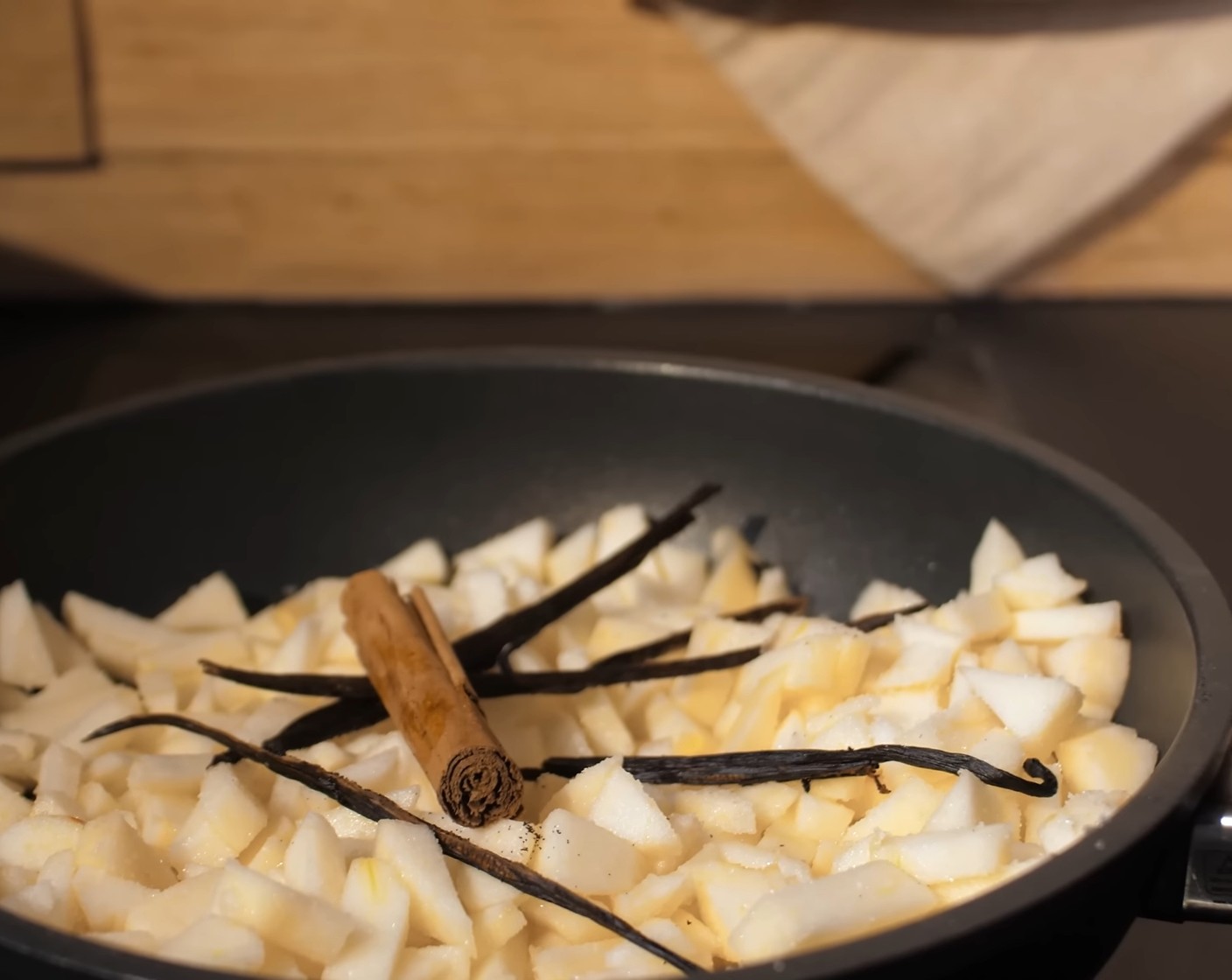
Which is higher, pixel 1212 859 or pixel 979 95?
pixel 979 95

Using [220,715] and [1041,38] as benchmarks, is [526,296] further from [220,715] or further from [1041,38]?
[220,715]

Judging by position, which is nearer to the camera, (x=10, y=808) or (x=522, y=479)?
(x=10, y=808)

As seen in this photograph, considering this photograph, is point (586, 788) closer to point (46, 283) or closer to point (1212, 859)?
point (1212, 859)

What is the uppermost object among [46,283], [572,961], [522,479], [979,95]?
[979,95]

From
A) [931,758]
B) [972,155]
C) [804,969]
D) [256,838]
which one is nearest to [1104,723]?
[931,758]

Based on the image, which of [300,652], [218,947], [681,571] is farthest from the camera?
[681,571]

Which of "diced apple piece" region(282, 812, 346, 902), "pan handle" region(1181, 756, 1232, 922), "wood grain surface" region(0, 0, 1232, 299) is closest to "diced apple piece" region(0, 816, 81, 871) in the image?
"diced apple piece" region(282, 812, 346, 902)

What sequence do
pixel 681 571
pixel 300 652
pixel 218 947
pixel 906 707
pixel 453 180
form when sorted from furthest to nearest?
1. pixel 453 180
2. pixel 681 571
3. pixel 300 652
4. pixel 906 707
5. pixel 218 947

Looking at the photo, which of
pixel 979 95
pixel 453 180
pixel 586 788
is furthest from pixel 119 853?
pixel 979 95
